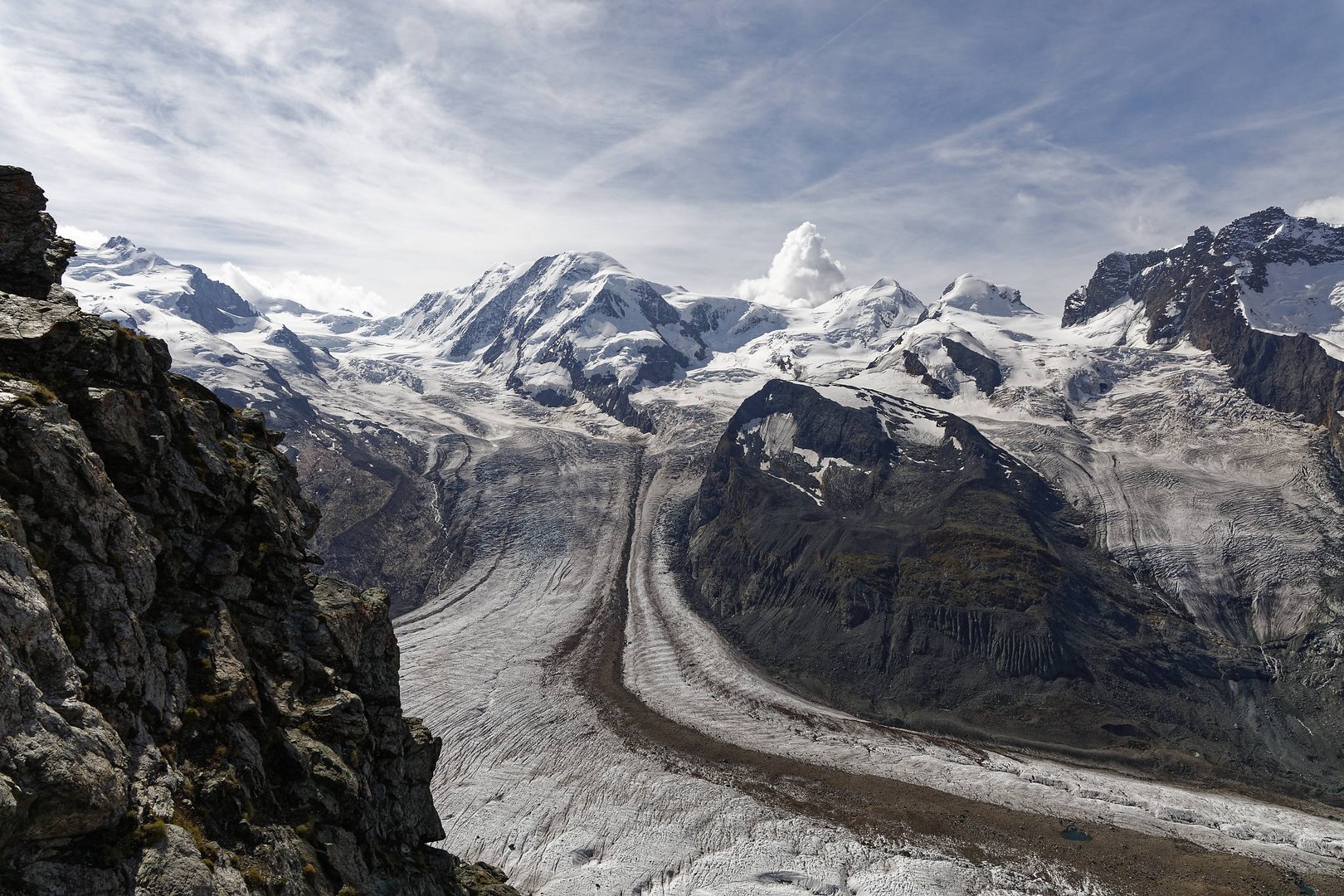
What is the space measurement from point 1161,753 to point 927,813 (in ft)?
101

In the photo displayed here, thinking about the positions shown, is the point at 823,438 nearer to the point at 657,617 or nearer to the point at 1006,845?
the point at 657,617

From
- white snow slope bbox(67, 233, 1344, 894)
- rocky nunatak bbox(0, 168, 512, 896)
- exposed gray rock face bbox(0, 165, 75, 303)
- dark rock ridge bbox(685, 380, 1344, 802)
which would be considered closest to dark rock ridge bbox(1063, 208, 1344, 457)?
white snow slope bbox(67, 233, 1344, 894)

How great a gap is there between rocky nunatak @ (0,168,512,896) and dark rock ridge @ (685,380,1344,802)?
66.2m

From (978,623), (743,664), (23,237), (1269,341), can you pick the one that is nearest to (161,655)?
(23,237)

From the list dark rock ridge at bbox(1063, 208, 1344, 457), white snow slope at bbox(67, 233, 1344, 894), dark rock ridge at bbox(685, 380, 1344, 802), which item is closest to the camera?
white snow slope at bbox(67, 233, 1344, 894)

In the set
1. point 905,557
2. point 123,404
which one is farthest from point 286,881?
point 905,557

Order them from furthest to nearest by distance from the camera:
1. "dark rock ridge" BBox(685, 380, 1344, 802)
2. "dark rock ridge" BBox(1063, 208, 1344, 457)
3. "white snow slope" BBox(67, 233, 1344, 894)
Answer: "dark rock ridge" BBox(1063, 208, 1344, 457) < "dark rock ridge" BBox(685, 380, 1344, 802) < "white snow slope" BBox(67, 233, 1344, 894)

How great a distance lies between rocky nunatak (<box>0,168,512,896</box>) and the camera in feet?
40.3

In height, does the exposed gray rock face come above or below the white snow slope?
above

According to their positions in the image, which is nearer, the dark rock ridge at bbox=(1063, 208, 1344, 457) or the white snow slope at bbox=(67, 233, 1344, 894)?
the white snow slope at bbox=(67, 233, 1344, 894)

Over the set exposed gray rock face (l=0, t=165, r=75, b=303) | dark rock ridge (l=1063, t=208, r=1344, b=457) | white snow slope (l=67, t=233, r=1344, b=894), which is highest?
dark rock ridge (l=1063, t=208, r=1344, b=457)

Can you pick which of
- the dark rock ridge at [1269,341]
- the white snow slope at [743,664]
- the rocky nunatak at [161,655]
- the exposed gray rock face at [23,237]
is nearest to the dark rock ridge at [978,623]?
the white snow slope at [743,664]

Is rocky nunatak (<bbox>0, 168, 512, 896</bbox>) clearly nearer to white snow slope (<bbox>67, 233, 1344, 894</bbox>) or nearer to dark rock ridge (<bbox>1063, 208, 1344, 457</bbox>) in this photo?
white snow slope (<bbox>67, 233, 1344, 894</bbox>)

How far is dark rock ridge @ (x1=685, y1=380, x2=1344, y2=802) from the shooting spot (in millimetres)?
73188
